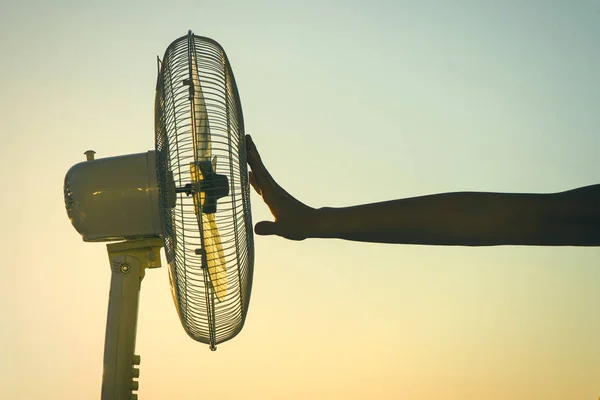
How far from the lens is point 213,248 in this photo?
86.2 inches

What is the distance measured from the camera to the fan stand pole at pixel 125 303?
2.61 metres

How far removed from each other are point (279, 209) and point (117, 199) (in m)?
0.70

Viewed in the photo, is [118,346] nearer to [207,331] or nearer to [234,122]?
[207,331]

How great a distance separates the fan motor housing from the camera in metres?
2.47

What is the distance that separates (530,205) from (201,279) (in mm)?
937

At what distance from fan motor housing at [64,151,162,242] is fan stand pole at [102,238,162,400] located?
0.10 meters

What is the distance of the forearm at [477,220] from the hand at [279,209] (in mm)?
87

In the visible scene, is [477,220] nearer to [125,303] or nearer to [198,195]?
[198,195]

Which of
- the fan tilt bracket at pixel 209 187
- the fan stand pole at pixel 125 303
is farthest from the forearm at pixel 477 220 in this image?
the fan stand pole at pixel 125 303

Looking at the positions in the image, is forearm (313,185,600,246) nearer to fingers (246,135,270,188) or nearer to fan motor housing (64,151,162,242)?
fingers (246,135,270,188)

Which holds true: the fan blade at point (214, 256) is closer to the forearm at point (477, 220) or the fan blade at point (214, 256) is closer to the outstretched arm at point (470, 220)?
the outstretched arm at point (470, 220)

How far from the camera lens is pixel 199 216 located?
196 cm

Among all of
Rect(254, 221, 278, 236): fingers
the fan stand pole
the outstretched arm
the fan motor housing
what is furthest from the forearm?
the fan stand pole

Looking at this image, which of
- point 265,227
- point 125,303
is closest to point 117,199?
point 125,303
